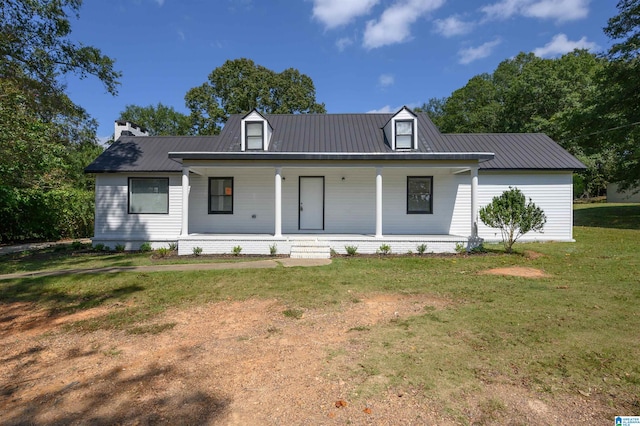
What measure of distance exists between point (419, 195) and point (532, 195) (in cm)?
434

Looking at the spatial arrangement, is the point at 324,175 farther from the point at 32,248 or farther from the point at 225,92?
the point at 225,92

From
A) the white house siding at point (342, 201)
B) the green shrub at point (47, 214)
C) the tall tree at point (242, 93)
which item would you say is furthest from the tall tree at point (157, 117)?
the white house siding at point (342, 201)

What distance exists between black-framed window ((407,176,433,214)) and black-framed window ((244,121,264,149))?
594 cm

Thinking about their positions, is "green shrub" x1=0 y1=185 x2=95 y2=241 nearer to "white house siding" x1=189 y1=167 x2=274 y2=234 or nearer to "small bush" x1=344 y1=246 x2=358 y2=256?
"white house siding" x1=189 y1=167 x2=274 y2=234

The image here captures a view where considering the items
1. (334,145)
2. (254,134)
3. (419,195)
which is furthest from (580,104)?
(254,134)

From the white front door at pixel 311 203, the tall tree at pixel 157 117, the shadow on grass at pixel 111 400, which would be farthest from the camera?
the tall tree at pixel 157 117

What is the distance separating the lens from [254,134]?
13.5 metres

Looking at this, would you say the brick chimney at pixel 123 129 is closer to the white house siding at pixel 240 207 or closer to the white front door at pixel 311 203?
the white house siding at pixel 240 207

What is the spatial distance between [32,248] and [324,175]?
11.4 m

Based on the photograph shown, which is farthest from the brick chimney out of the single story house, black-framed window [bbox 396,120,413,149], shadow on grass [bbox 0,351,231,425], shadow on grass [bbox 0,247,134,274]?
shadow on grass [bbox 0,351,231,425]

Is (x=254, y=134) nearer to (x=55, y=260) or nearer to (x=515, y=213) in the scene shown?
(x=55, y=260)

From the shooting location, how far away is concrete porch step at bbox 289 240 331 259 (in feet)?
35.7

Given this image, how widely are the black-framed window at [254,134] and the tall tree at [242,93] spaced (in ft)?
72.4

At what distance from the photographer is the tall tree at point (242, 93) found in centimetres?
3488
